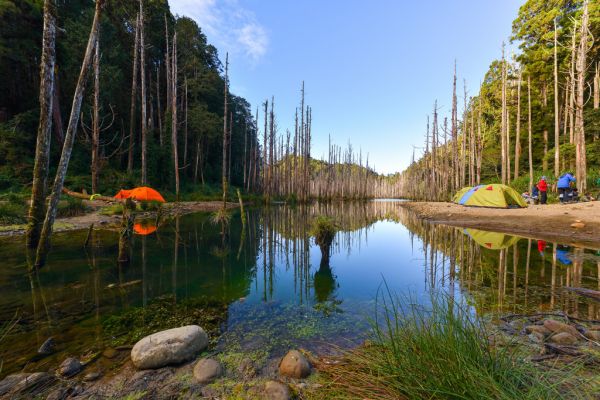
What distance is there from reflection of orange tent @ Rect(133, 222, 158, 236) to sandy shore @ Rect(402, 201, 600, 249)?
16357 millimetres

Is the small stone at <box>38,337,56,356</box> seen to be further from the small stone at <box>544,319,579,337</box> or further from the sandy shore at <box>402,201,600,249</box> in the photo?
the sandy shore at <box>402,201,600,249</box>

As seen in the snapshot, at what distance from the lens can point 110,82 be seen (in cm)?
1969

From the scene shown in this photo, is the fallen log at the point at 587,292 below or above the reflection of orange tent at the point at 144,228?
below

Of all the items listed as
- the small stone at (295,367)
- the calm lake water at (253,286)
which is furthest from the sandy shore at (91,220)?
the small stone at (295,367)

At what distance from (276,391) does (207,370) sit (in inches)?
34.1

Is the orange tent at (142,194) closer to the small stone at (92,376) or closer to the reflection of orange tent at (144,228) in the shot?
the reflection of orange tent at (144,228)

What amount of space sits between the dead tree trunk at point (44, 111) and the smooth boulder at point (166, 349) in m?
5.46

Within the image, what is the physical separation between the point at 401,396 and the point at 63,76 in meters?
29.2

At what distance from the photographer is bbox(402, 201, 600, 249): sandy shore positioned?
9.55 meters

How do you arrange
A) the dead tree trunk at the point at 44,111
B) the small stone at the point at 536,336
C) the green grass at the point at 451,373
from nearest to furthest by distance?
the green grass at the point at 451,373 < the small stone at the point at 536,336 < the dead tree trunk at the point at 44,111

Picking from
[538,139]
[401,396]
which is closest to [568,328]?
[401,396]

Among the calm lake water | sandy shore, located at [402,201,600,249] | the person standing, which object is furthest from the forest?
the calm lake water

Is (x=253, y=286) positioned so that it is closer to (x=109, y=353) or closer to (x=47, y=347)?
(x=109, y=353)

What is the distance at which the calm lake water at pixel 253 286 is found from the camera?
355 centimetres
